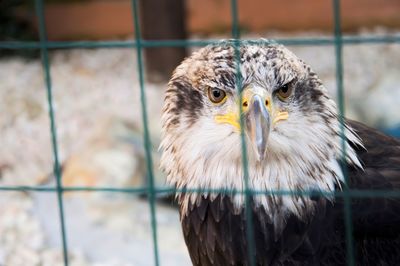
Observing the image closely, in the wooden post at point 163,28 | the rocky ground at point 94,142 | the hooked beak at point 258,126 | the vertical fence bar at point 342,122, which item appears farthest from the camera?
the wooden post at point 163,28

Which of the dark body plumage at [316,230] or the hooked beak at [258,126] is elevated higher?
the hooked beak at [258,126]

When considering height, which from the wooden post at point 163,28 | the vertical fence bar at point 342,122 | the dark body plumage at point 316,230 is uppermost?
the wooden post at point 163,28

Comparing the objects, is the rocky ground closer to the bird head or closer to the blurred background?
the blurred background

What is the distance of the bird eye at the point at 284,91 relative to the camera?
261 centimetres

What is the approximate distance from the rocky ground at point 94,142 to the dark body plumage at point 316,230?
1432 mm

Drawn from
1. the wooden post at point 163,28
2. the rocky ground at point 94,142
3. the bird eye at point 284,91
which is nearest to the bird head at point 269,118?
the bird eye at point 284,91

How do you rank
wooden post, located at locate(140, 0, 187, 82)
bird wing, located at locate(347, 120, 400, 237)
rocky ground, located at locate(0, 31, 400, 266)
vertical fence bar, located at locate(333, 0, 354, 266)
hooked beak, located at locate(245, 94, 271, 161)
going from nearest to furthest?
vertical fence bar, located at locate(333, 0, 354, 266) < hooked beak, located at locate(245, 94, 271, 161) < bird wing, located at locate(347, 120, 400, 237) < rocky ground, located at locate(0, 31, 400, 266) < wooden post, located at locate(140, 0, 187, 82)

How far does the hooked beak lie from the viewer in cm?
239

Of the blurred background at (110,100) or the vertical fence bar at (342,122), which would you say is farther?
the blurred background at (110,100)

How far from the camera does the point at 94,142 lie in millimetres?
5027

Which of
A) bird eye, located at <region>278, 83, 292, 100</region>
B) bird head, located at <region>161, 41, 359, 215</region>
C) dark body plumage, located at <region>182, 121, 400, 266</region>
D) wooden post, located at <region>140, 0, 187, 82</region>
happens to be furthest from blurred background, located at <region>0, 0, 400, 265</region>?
dark body plumage, located at <region>182, 121, 400, 266</region>

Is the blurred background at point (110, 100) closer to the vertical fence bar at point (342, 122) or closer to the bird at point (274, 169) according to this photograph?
the bird at point (274, 169)

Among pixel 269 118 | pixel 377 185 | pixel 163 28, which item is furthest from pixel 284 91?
pixel 163 28

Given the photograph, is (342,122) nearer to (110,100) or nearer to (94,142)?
(94,142)
